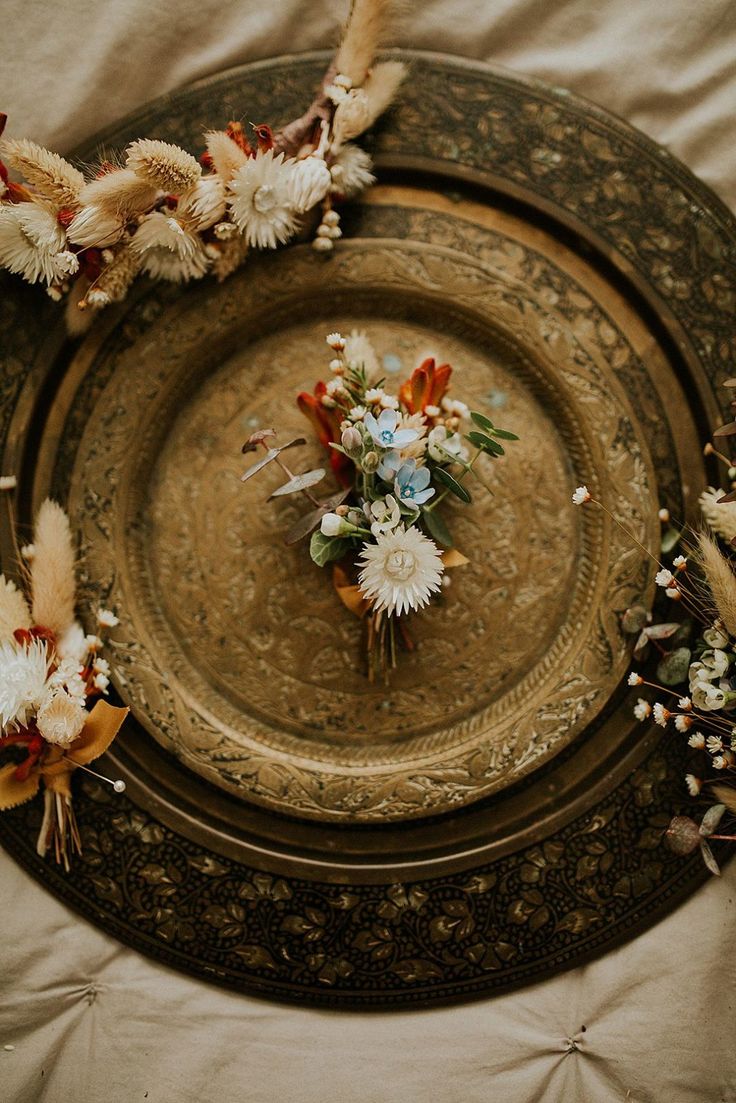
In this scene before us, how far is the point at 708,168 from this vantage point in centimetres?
118

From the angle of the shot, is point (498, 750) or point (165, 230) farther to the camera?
point (498, 750)

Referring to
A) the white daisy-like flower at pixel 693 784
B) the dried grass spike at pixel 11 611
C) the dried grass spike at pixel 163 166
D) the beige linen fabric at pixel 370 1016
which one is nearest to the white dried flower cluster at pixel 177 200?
the dried grass spike at pixel 163 166

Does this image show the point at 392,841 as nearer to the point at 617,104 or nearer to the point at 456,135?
the point at 456,135

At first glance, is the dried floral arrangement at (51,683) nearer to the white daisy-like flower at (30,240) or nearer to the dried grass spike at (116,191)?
the white daisy-like flower at (30,240)

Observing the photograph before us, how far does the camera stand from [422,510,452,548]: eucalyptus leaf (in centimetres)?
109

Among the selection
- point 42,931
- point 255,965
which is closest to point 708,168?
point 255,965

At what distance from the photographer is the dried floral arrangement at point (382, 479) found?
0.99 metres

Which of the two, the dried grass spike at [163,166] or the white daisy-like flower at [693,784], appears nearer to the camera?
the dried grass spike at [163,166]

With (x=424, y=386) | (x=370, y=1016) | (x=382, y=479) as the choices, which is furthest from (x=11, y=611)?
(x=370, y=1016)

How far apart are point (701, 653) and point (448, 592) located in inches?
14.3

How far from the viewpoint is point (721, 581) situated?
41.3 inches

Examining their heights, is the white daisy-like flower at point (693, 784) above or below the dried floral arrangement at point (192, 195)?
below

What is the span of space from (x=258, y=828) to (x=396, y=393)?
67cm

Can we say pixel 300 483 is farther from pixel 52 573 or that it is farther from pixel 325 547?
pixel 52 573
